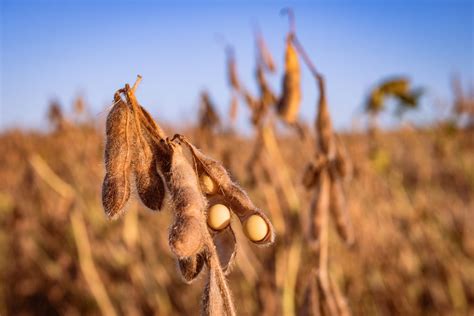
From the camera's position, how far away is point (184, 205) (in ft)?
2.38

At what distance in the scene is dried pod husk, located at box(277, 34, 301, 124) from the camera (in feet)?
5.12

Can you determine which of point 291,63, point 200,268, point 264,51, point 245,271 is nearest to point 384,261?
point 245,271

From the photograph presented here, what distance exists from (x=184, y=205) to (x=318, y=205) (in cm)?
91

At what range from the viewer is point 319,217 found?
1.56m

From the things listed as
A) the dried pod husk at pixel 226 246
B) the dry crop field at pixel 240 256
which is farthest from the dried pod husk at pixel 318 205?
the dried pod husk at pixel 226 246

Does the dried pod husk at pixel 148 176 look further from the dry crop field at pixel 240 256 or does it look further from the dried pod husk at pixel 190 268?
the dry crop field at pixel 240 256

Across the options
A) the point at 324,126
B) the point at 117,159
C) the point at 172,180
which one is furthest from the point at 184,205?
the point at 324,126

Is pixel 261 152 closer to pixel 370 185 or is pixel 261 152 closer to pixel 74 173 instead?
pixel 370 185

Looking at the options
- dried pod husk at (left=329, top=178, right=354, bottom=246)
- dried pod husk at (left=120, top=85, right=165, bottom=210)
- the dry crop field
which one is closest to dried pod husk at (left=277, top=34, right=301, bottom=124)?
dried pod husk at (left=329, top=178, right=354, bottom=246)

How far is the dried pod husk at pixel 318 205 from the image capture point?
157 cm

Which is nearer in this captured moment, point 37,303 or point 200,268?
point 200,268

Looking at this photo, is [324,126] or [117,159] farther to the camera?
[324,126]

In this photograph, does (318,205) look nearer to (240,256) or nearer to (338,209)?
(338,209)

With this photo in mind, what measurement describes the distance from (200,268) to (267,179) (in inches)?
60.1
